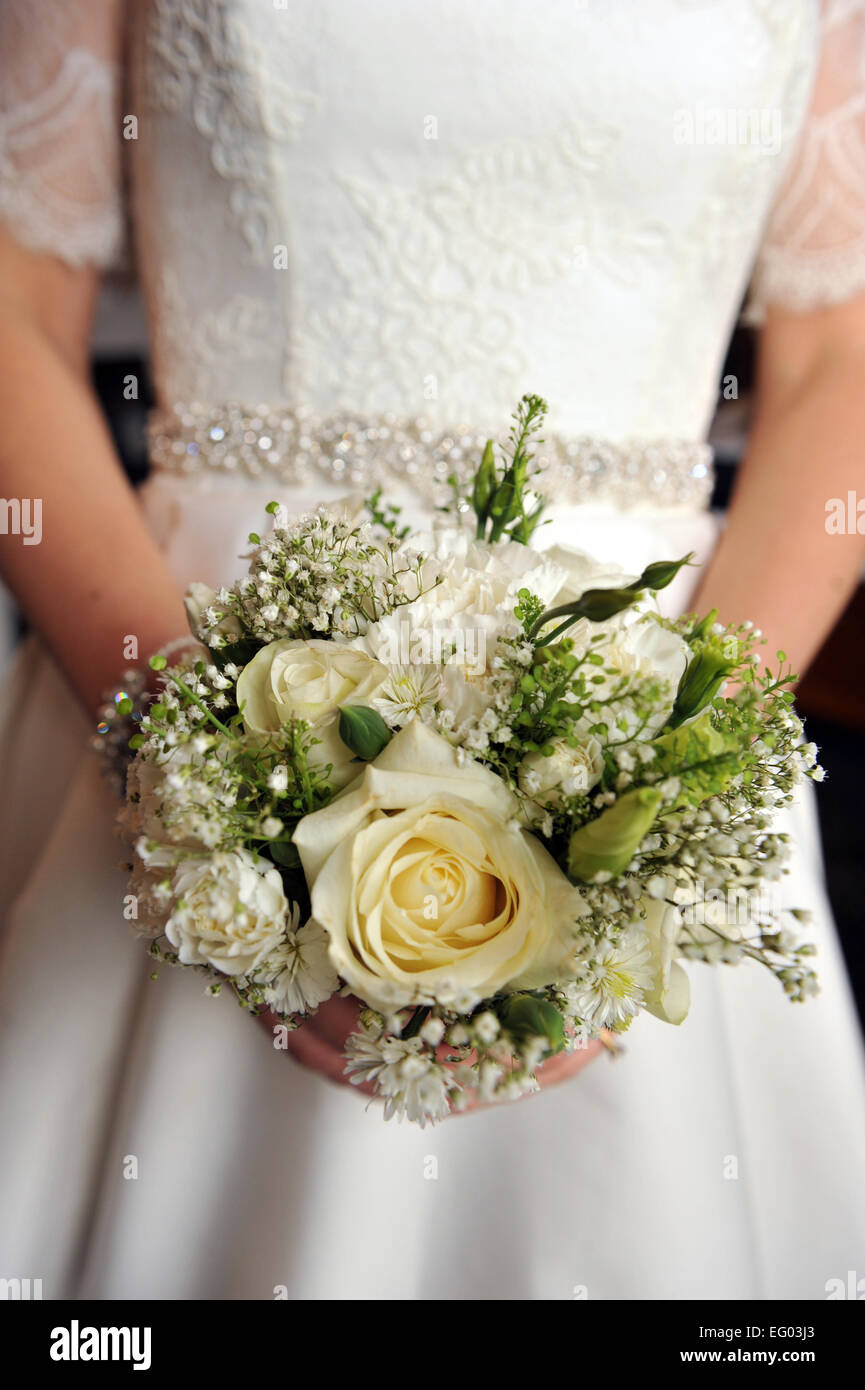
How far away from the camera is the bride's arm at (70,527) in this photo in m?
0.90

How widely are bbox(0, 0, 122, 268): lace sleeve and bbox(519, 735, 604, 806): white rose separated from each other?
957mm

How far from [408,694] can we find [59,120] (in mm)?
947

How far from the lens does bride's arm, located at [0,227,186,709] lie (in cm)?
90

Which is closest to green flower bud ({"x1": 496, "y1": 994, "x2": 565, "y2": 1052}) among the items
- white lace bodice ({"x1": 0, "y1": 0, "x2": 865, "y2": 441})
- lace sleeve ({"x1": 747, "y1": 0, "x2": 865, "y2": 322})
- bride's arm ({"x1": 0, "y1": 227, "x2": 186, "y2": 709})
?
bride's arm ({"x1": 0, "y1": 227, "x2": 186, "y2": 709})

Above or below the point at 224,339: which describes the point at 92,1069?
below

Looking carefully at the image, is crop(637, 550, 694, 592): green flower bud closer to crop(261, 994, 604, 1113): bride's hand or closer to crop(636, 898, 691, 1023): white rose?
crop(636, 898, 691, 1023): white rose

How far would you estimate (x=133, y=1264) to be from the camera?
788 millimetres

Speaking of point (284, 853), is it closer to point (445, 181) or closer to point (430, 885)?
point (430, 885)

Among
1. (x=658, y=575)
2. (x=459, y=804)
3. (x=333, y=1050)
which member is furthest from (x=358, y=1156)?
(x=658, y=575)

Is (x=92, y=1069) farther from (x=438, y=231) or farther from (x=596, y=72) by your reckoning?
(x=596, y=72)

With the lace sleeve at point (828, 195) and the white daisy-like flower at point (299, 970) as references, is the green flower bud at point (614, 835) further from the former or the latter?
the lace sleeve at point (828, 195)

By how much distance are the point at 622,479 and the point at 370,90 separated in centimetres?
48
